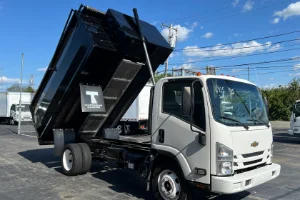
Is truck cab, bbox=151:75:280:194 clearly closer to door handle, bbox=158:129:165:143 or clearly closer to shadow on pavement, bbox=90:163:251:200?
door handle, bbox=158:129:165:143

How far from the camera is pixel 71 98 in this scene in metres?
7.52

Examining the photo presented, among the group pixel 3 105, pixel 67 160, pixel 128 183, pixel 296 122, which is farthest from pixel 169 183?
pixel 3 105

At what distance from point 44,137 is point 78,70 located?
8.50 ft

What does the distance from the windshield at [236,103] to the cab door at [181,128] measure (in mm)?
213

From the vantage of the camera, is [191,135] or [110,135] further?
[110,135]

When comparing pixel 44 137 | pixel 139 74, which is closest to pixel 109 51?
pixel 139 74

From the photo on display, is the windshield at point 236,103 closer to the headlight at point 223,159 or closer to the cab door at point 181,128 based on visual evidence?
the cab door at point 181,128

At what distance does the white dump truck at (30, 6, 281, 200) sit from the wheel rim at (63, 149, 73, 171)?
29 millimetres

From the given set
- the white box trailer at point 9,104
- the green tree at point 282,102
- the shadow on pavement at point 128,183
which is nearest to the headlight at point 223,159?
the shadow on pavement at point 128,183

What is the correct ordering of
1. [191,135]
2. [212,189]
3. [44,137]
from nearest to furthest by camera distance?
[212,189]
[191,135]
[44,137]

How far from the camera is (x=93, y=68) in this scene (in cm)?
707

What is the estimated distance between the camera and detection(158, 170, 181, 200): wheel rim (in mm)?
5156

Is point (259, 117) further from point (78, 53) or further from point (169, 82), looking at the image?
point (78, 53)

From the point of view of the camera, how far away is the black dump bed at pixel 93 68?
6.70 m
